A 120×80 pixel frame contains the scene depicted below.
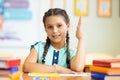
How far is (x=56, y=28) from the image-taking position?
6.31 feet

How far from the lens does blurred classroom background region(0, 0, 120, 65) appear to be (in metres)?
4.77

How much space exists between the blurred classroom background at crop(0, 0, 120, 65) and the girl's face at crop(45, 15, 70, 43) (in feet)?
9.09

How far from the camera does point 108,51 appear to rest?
4879mm

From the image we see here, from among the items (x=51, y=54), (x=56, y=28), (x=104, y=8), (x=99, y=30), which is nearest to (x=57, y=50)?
(x=51, y=54)

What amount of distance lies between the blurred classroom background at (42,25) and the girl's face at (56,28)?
9.09 ft

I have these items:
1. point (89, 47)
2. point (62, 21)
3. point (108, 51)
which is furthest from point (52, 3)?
point (62, 21)

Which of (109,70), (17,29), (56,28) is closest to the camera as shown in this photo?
(109,70)

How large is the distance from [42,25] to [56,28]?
113 inches

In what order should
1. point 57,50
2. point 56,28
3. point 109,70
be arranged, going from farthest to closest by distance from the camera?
point 57,50, point 56,28, point 109,70

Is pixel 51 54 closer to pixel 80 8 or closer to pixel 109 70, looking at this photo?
pixel 109 70

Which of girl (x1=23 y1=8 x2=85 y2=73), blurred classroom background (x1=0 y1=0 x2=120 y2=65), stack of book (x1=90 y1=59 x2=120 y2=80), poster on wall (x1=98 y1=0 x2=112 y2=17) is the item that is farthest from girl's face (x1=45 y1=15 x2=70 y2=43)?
poster on wall (x1=98 y1=0 x2=112 y2=17)

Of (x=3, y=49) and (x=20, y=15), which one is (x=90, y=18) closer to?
(x=20, y=15)

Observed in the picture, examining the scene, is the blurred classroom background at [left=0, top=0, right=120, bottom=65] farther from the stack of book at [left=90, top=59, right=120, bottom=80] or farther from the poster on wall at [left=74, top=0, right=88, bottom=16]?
the stack of book at [left=90, top=59, right=120, bottom=80]

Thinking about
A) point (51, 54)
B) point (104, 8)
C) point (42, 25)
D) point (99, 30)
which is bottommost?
point (51, 54)
